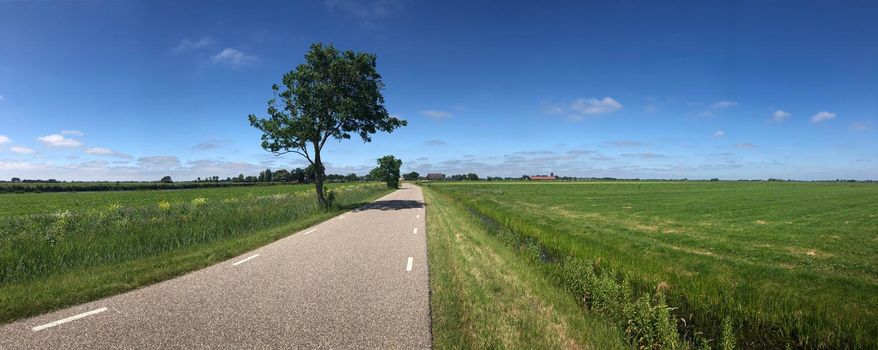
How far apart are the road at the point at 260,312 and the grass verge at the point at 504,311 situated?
0.38 meters

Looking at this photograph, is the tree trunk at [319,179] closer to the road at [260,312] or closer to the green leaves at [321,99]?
the green leaves at [321,99]

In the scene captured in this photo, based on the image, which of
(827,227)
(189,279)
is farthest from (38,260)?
(827,227)

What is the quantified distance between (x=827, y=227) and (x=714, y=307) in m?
16.1

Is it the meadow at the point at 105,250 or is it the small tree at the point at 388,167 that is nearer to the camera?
the meadow at the point at 105,250

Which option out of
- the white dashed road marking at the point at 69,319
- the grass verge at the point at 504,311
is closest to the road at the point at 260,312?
the white dashed road marking at the point at 69,319

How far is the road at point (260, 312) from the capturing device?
5.13 meters

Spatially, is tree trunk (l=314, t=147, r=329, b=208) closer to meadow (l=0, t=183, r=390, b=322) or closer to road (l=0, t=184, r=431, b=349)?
meadow (l=0, t=183, r=390, b=322)

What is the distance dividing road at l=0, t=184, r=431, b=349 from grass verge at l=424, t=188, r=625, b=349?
0.38 m

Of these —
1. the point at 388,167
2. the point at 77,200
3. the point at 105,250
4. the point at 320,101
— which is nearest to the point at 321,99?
the point at 320,101

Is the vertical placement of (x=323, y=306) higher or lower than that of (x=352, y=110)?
lower

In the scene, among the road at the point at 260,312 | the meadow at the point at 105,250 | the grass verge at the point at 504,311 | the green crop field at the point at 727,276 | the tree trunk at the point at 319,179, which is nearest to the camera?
the road at the point at 260,312

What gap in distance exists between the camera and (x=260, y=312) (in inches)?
244

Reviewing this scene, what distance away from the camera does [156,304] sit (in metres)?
6.60

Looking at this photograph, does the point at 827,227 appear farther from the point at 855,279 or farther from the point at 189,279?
the point at 189,279
